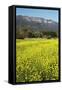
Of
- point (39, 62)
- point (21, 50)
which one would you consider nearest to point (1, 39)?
point (21, 50)

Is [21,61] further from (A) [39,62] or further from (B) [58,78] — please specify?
(B) [58,78]

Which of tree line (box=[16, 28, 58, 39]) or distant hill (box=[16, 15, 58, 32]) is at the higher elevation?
distant hill (box=[16, 15, 58, 32])

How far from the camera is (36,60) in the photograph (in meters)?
3.41

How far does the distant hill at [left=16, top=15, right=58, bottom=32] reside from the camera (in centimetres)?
330

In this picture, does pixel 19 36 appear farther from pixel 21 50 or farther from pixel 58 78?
pixel 58 78

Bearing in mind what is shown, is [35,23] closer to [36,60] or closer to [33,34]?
[33,34]

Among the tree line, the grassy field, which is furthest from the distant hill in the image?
the grassy field

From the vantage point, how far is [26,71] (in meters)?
3.35

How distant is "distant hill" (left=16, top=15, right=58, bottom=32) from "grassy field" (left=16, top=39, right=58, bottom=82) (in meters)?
0.14

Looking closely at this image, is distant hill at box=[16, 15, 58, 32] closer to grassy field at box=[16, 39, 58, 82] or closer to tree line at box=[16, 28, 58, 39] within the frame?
tree line at box=[16, 28, 58, 39]

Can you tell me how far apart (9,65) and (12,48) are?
0.74ft

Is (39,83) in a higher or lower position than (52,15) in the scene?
lower
